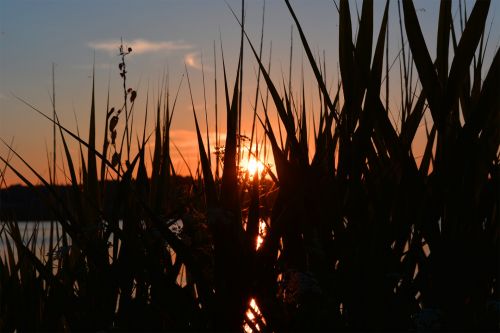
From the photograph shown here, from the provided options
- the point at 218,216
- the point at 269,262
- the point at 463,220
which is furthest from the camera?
the point at 463,220

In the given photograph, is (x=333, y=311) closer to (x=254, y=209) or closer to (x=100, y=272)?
(x=254, y=209)

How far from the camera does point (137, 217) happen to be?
5.88 ft

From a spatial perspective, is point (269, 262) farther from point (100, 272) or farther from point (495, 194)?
point (495, 194)

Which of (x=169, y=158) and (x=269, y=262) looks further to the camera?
(x=169, y=158)

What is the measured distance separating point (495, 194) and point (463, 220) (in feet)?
0.52

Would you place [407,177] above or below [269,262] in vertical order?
above

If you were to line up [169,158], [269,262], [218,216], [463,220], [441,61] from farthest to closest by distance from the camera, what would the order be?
1. [169,158]
2. [441,61]
3. [463,220]
4. [269,262]
5. [218,216]

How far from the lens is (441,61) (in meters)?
1.70

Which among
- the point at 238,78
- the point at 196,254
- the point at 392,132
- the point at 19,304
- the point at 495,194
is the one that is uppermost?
the point at 238,78

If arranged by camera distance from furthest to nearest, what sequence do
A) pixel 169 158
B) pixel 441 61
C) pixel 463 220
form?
pixel 169 158 → pixel 441 61 → pixel 463 220

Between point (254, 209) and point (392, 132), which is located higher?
point (392, 132)

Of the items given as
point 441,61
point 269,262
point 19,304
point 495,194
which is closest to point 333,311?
point 269,262

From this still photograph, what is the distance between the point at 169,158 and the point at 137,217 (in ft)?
1.17

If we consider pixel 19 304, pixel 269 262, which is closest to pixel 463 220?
pixel 269 262
